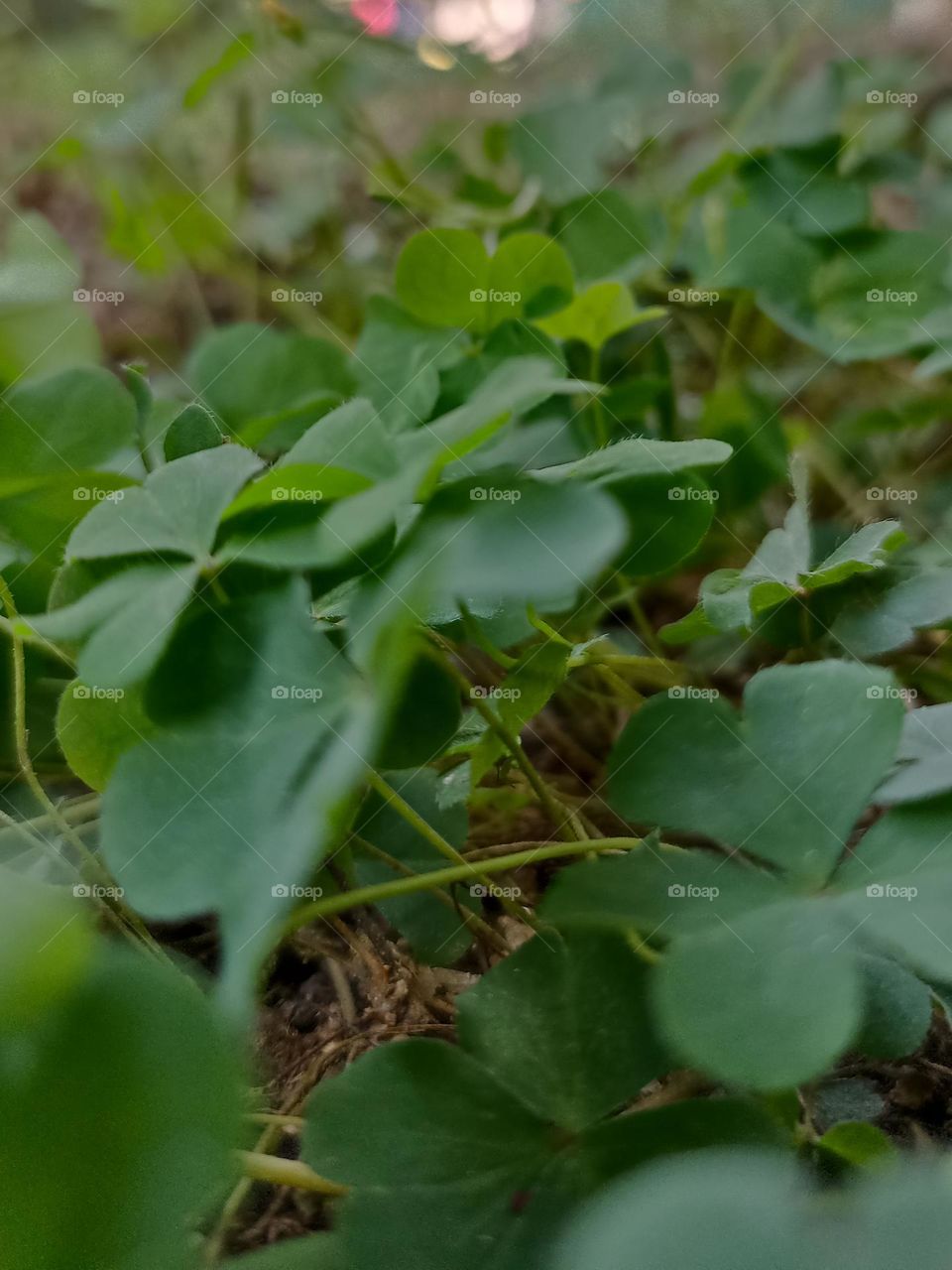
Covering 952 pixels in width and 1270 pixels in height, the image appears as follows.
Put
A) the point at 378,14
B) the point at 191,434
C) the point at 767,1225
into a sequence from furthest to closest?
the point at 378,14 → the point at 191,434 → the point at 767,1225

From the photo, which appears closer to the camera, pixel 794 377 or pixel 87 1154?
pixel 87 1154

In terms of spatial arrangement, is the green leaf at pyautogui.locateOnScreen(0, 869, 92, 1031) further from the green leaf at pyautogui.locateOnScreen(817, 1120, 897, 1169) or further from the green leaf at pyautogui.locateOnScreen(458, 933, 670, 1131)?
the green leaf at pyautogui.locateOnScreen(817, 1120, 897, 1169)

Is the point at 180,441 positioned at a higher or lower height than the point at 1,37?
lower

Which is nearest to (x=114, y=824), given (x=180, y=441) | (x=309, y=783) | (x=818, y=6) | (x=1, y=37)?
(x=309, y=783)

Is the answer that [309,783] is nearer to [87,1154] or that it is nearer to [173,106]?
[87,1154]

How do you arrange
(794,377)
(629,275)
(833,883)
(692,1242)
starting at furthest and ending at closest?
(794,377) → (629,275) → (833,883) → (692,1242)

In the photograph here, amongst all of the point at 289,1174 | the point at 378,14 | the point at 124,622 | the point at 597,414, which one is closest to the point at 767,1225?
the point at 289,1174

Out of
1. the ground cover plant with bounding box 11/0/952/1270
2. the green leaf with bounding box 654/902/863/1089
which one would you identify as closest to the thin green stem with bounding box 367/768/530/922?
the ground cover plant with bounding box 11/0/952/1270

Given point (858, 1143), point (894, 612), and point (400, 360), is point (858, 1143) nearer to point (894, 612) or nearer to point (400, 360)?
point (894, 612)
